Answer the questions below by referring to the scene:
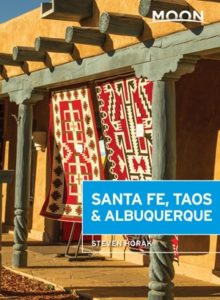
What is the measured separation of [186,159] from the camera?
409 inches

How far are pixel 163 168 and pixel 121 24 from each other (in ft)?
6.26

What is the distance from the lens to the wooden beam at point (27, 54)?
10531mm

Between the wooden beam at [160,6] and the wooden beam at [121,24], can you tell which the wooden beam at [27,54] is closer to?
the wooden beam at [121,24]

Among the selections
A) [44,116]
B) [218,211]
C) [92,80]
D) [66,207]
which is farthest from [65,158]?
[218,211]

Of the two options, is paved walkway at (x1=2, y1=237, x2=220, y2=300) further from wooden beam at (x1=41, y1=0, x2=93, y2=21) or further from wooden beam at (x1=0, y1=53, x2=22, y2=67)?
wooden beam at (x1=41, y1=0, x2=93, y2=21)

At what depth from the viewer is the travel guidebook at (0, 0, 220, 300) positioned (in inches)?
307

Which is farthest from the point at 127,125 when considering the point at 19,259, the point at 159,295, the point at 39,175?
the point at 39,175

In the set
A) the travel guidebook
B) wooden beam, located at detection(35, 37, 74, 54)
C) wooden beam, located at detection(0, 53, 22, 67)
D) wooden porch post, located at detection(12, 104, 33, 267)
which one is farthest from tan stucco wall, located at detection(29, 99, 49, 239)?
wooden beam, located at detection(35, 37, 74, 54)

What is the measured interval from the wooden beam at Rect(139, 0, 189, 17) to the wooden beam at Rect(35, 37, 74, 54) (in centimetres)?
256

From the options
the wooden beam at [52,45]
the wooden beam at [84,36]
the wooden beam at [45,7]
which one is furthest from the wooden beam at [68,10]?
the wooden beam at [52,45]

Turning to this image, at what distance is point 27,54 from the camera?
10.6 m

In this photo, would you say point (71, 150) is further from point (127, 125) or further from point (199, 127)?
point (199, 127)

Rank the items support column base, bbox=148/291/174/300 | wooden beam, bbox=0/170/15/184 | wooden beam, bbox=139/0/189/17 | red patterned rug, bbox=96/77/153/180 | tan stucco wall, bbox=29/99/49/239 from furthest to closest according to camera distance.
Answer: tan stucco wall, bbox=29/99/49/239 < red patterned rug, bbox=96/77/153/180 < wooden beam, bbox=0/170/15/184 < support column base, bbox=148/291/174/300 < wooden beam, bbox=139/0/189/17

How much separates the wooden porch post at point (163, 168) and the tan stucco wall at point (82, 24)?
850 millimetres
